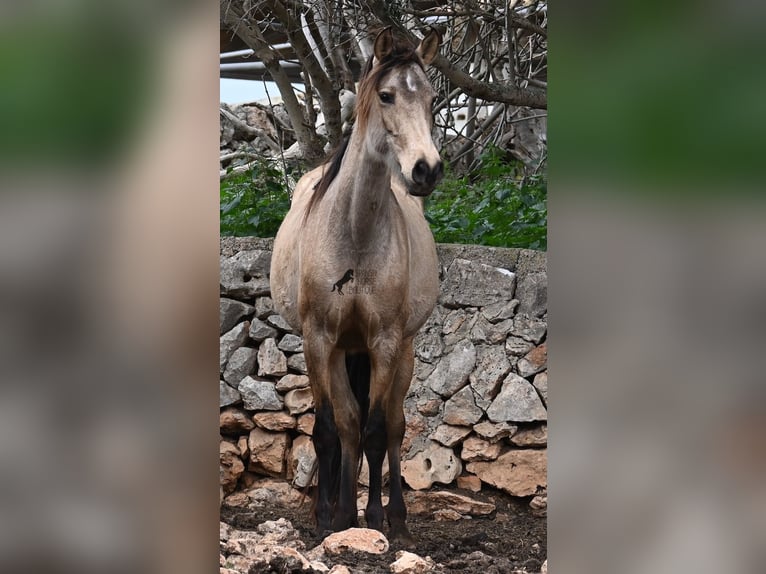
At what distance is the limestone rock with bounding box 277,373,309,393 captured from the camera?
3055 mm

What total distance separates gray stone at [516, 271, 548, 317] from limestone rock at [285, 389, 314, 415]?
83cm

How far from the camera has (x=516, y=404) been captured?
2889 millimetres

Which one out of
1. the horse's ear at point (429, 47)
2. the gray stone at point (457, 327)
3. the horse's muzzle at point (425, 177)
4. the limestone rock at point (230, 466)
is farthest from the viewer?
the limestone rock at point (230, 466)

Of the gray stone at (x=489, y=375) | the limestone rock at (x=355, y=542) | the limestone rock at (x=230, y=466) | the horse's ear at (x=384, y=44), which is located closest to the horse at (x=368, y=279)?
the horse's ear at (x=384, y=44)

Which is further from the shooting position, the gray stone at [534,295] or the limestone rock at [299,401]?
the limestone rock at [299,401]

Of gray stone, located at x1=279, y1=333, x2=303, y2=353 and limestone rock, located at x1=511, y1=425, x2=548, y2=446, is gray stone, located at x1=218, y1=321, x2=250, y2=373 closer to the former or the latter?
gray stone, located at x1=279, y1=333, x2=303, y2=353

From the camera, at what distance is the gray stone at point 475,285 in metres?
2.92

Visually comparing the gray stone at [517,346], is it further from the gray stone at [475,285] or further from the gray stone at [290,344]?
the gray stone at [290,344]

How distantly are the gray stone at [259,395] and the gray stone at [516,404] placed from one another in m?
0.79

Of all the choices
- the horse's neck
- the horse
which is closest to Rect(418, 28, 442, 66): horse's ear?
the horse
